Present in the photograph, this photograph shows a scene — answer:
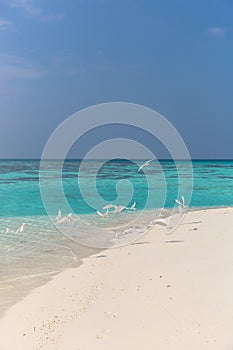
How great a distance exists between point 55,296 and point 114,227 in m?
7.68

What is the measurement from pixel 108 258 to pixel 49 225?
18.7 feet

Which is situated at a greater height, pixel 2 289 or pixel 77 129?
pixel 77 129

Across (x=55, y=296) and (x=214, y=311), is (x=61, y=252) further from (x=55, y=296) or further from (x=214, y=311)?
(x=214, y=311)

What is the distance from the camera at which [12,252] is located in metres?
10.4

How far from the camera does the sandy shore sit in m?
5.02

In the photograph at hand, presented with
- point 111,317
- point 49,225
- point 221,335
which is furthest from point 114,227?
point 221,335

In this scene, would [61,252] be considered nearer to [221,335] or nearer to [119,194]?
[221,335]

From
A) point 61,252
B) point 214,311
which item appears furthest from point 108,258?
point 214,311

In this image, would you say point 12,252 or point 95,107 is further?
point 95,107

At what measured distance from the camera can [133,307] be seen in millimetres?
6027

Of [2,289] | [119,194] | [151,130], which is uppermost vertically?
[151,130]

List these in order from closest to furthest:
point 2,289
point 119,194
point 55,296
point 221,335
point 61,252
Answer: point 221,335 → point 55,296 → point 2,289 → point 61,252 → point 119,194

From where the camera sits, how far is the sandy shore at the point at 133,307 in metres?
5.02

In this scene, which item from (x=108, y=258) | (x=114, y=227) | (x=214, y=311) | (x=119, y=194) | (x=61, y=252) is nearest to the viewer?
(x=214, y=311)
